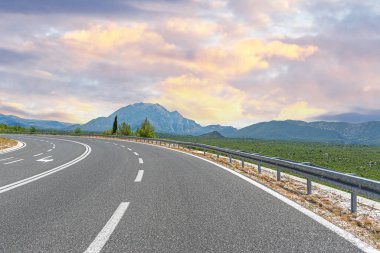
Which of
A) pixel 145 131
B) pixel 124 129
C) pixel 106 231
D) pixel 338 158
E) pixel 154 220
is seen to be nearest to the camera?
pixel 106 231

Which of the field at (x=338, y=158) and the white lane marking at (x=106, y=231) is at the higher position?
the white lane marking at (x=106, y=231)

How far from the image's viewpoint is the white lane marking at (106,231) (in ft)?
13.1

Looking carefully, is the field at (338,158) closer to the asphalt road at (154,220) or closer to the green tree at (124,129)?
Answer: the asphalt road at (154,220)

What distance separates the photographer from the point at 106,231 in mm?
4680

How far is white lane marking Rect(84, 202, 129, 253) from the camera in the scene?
3.98m

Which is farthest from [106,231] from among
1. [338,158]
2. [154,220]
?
[338,158]

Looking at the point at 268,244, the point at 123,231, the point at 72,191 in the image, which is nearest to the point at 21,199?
the point at 72,191

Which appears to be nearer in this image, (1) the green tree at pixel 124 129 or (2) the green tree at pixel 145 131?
(2) the green tree at pixel 145 131

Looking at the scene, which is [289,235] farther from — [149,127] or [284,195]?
[149,127]

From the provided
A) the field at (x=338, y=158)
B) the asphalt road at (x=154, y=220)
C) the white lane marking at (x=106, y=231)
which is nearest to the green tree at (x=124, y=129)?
the field at (x=338, y=158)

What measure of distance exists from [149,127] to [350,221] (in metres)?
106

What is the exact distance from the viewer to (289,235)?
180 inches

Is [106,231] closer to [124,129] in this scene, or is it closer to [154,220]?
[154,220]

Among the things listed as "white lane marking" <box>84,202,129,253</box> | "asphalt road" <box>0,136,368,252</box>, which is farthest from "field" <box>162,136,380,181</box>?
"white lane marking" <box>84,202,129,253</box>
